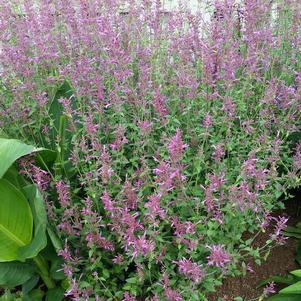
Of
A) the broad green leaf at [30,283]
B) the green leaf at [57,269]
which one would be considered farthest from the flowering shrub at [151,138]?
the broad green leaf at [30,283]

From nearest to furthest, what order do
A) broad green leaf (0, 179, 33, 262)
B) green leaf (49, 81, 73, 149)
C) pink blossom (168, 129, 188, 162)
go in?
pink blossom (168, 129, 188, 162)
broad green leaf (0, 179, 33, 262)
green leaf (49, 81, 73, 149)

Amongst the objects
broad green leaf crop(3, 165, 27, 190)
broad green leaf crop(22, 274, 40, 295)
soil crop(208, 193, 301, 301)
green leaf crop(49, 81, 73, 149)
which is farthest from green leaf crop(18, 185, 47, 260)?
soil crop(208, 193, 301, 301)

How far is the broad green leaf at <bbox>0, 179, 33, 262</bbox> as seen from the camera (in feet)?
7.95

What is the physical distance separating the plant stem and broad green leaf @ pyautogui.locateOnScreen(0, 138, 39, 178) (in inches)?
29.3

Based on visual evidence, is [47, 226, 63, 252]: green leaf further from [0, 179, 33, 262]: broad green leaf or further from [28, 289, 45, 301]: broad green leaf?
[28, 289, 45, 301]: broad green leaf

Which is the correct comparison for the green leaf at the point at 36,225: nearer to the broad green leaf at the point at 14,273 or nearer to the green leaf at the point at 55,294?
the broad green leaf at the point at 14,273

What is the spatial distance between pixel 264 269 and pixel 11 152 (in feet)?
6.05

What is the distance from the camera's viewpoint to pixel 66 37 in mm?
3516

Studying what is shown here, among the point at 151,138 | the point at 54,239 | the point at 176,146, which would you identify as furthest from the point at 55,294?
the point at 176,146

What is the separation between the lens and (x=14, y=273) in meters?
2.62

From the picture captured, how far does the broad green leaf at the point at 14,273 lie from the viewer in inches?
102

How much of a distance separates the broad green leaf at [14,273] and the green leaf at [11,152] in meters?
0.67

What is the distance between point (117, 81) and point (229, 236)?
1063 mm

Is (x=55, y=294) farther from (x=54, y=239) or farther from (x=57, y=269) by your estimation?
(x=54, y=239)
